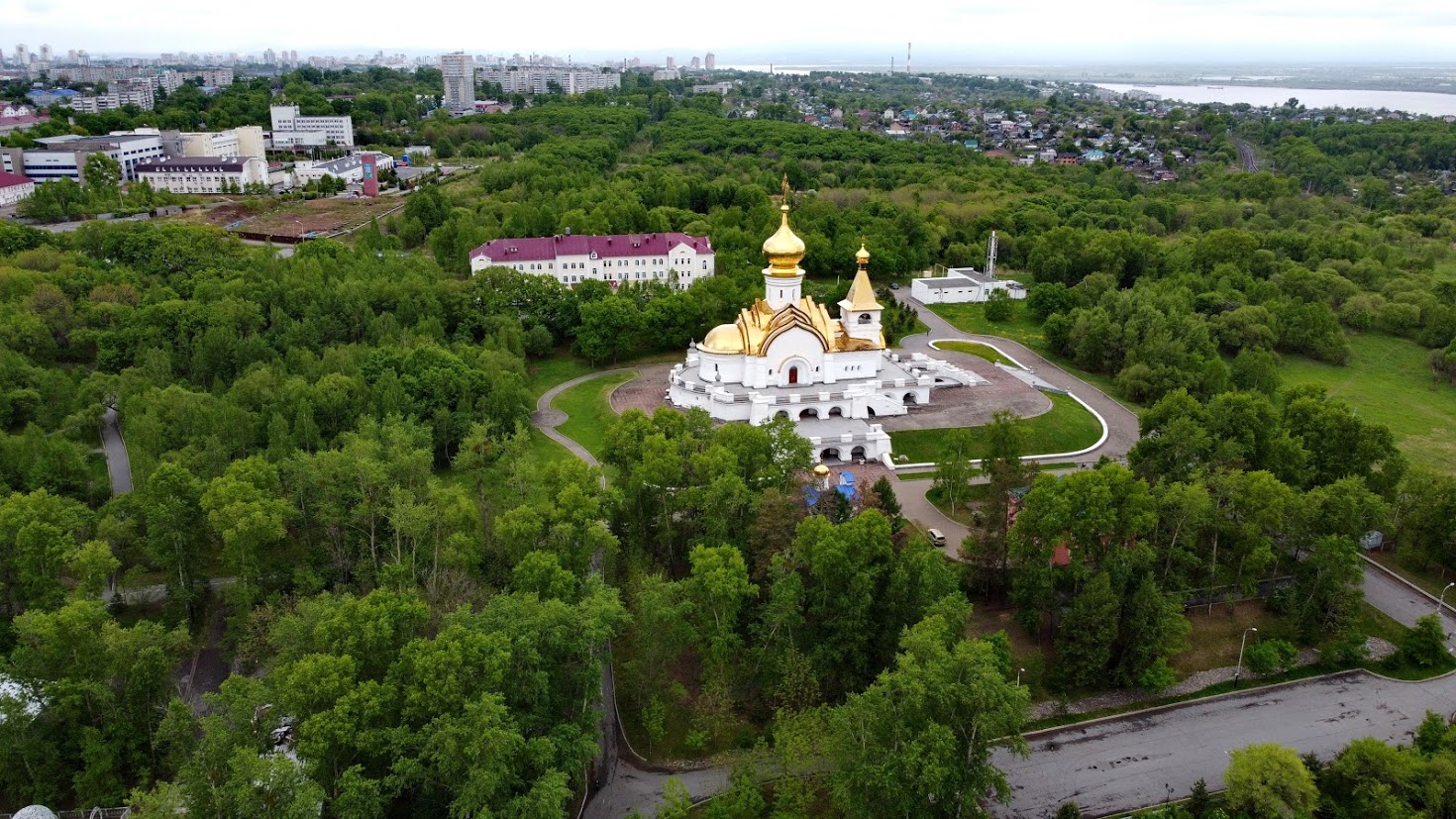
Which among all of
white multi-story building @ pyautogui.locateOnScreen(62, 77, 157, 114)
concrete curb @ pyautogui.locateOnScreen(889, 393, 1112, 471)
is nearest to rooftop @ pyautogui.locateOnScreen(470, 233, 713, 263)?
concrete curb @ pyautogui.locateOnScreen(889, 393, 1112, 471)

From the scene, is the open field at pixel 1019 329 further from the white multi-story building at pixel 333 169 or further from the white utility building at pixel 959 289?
the white multi-story building at pixel 333 169

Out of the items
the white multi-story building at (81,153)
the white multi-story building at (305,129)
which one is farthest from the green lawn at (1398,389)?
the white multi-story building at (305,129)

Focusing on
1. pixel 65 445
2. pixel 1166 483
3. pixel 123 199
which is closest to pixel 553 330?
pixel 65 445

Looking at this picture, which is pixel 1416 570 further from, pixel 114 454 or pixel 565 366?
pixel 114 454

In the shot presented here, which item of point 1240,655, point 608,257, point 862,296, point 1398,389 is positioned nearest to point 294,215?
point 608,257

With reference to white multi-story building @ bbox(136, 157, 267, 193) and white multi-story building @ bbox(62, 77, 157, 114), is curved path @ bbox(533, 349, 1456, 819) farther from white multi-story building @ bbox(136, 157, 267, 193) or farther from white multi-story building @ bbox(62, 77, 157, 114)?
white multi-story building @ bbox(62, 77, 157, 114)

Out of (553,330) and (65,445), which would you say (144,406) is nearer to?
(65,445)
